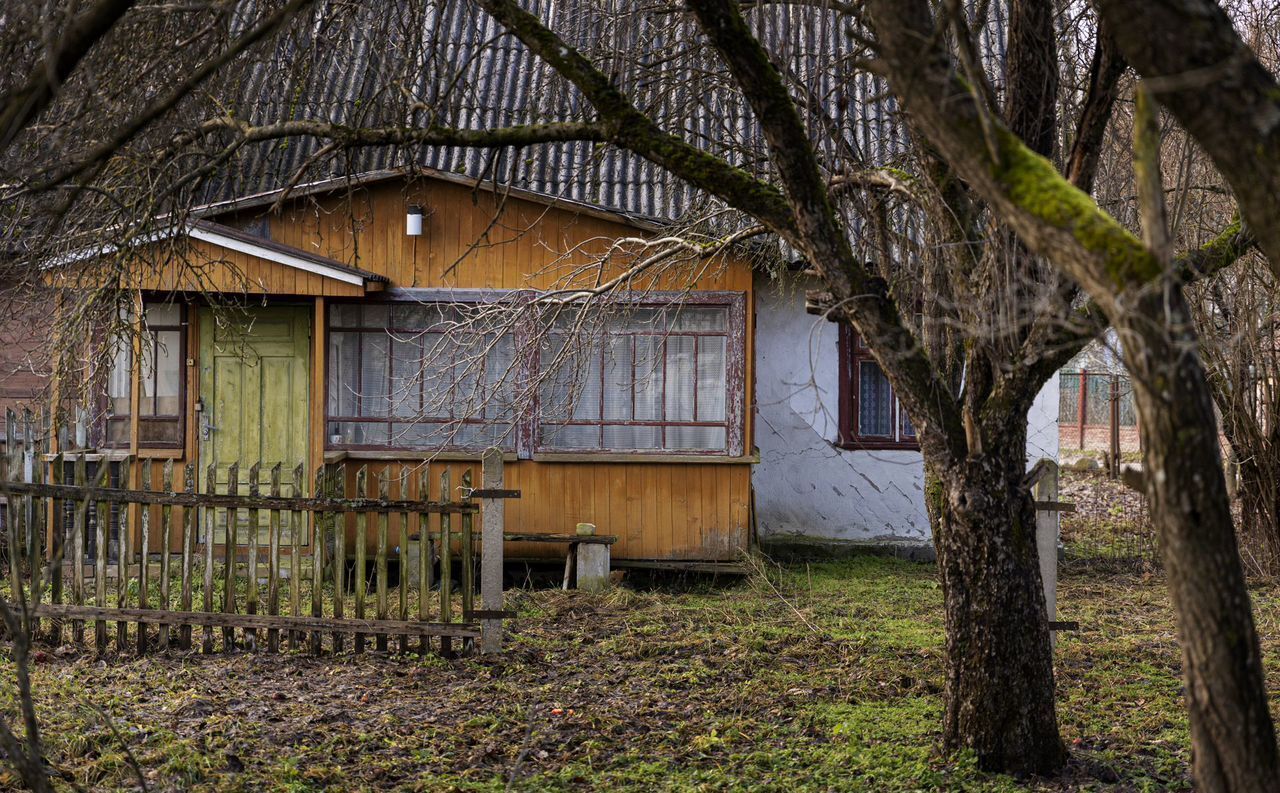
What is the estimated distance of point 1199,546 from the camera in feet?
10.3

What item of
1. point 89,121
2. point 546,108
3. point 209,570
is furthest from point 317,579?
point 546,108

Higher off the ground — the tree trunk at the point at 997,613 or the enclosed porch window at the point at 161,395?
the enclosed porch window at the point at 161,395

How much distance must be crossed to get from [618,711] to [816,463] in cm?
657

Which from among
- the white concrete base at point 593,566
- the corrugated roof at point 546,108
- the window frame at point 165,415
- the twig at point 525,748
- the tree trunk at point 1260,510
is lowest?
the twig at point 525,748

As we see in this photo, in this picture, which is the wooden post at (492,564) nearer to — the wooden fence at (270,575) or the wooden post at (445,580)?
the wooden fence at (270,575)

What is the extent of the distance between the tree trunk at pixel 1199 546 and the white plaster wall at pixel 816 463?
934 cm

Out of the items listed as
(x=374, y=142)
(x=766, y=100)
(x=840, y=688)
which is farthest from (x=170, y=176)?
(x=840, y=688)

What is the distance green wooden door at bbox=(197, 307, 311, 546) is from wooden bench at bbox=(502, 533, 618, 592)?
2341mm

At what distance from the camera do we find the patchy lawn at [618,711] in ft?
17.9

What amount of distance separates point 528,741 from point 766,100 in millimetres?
3270

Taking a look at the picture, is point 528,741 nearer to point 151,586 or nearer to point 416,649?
point 416,649

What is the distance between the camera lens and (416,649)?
7.91 meters

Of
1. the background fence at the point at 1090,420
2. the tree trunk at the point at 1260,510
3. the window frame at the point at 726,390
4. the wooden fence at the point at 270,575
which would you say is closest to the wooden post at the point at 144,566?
the wooden fence at the point at 270,575

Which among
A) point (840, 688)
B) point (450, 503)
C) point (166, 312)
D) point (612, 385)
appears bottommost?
point (840, 688)
